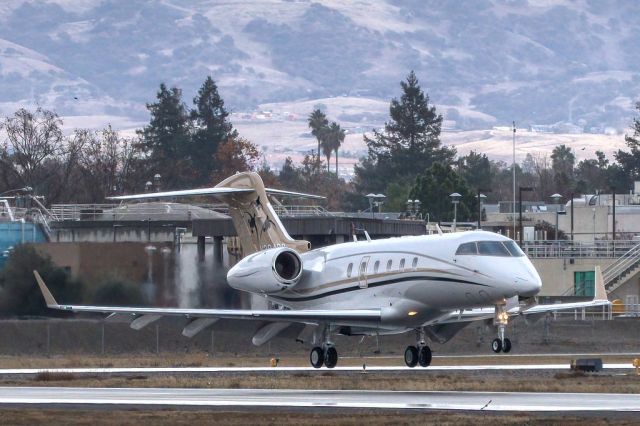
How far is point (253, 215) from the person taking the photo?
1855 inches

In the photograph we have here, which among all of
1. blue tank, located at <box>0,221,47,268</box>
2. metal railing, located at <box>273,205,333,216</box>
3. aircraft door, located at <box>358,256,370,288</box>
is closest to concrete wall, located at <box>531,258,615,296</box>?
metal railing, located at <box>273,205,333,216</box>

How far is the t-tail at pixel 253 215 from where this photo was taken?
46.7 metres

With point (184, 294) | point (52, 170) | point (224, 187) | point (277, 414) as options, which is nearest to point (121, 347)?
point (184, 294)

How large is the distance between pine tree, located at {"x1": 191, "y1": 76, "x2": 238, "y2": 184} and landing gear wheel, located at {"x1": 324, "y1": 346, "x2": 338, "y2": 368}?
354 feet

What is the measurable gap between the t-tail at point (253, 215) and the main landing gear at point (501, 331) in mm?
9691

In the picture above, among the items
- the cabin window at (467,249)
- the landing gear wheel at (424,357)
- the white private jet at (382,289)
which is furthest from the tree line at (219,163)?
the cabin window at (467,249)

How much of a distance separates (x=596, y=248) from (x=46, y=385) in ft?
137

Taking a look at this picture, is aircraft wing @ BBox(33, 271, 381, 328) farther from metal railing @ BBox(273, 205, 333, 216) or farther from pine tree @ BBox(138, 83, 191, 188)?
pine tree @ BBox(138, 83, 191, 188)

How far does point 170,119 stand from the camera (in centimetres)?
15500

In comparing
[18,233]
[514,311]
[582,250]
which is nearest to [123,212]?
[18,233]

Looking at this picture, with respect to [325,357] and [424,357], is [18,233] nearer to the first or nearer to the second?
[325,357]

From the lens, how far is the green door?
2847 inches

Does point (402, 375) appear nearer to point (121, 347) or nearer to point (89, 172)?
point (121, 347)

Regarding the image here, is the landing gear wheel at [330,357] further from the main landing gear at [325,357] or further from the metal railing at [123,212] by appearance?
the metal railing at [123,212]
